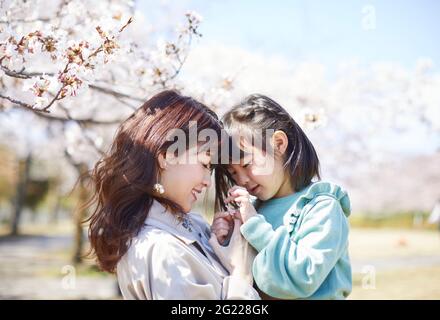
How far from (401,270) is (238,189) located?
695 cm

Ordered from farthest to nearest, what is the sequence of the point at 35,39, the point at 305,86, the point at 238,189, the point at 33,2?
the point at 305,86
the point at 33,2
the point at 35,39
the point at 238,189

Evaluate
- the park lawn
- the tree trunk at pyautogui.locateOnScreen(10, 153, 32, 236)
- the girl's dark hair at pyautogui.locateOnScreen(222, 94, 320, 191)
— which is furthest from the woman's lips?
the tree trunk at pyautogui.locateOnScreen(10, 153, 32, 236)

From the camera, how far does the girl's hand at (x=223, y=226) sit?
4.97 ft

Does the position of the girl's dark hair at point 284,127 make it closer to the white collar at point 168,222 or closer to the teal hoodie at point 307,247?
the teal hoodie at point 307,247

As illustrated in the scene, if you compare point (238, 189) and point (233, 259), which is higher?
point (238, 189)

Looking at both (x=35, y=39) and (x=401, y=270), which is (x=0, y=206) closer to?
(x=401, y=270)

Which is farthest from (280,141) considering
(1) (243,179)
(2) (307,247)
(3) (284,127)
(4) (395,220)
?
(4) (395,220)

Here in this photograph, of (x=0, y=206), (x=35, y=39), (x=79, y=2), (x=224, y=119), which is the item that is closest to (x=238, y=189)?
(x=224, y=119)

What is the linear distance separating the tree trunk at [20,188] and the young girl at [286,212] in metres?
11.7

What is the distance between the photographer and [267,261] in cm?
135

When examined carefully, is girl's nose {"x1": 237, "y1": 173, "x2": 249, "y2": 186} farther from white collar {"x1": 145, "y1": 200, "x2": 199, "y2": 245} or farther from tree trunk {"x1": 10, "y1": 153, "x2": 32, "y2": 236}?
tree trunk {"x1": 10, "y1": 153, "x2": 32, "y2": 236}

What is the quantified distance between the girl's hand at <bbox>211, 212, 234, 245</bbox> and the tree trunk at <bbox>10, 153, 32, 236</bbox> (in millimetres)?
11768

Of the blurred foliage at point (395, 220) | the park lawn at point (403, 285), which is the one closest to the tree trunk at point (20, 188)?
the blurred foliage at point (395, 220)

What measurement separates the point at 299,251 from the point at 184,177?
357 millimetres
